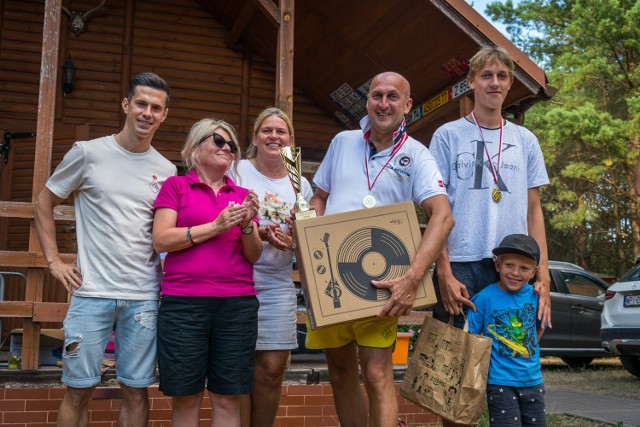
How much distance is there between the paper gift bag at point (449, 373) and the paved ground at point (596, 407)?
10.7 feet

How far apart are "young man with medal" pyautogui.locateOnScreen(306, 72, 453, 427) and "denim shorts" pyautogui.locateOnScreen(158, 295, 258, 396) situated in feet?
1.40

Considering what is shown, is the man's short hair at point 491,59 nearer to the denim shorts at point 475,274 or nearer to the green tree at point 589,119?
the denim shorts at point 475,274

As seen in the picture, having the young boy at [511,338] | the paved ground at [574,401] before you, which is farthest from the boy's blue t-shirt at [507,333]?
the paved ground at [574,401]

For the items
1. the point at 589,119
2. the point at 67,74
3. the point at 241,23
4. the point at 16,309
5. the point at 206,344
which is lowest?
the point at 206,344

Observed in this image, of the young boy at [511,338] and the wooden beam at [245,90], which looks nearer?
the young boy at [511,338]

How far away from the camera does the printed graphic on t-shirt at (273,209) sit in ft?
11.7

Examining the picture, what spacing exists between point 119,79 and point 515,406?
6.79 metres

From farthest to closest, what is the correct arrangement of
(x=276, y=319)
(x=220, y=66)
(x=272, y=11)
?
(x=220, y=66) → (x=272, y=11) → (x=276, y=319)

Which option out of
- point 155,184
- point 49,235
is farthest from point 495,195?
point 49,235

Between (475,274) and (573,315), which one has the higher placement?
(475,274)

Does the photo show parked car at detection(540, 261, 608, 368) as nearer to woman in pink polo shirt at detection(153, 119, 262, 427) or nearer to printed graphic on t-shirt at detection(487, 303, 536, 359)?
printed graphic on t-shirt at detection(487, 303, 536, 359)

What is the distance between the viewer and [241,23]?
811 centimetres

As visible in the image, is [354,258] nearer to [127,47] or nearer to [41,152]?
[41,152]

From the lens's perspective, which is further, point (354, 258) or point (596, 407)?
point (596, 407)
